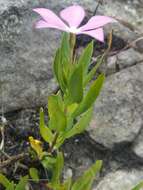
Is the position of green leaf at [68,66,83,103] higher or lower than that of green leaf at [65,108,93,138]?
higher

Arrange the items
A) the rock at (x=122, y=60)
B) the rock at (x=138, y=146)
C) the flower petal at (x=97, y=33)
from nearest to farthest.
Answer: the flower petal at (x=97, y=33) < the rock at (x=138, y=146) < the rock at (x=122, y=60)

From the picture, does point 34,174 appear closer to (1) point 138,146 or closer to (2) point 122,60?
(1) point 138,146

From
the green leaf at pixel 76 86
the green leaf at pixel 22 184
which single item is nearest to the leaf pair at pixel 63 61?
the green leaf at pixel 76 86

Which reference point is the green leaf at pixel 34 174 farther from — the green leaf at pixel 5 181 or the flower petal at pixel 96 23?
the flower petal at pixel 96 23

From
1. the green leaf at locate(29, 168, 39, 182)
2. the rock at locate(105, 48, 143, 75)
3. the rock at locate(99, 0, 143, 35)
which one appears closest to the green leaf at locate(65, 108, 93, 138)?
the green leaf at locate(29, 168, 39, 182)

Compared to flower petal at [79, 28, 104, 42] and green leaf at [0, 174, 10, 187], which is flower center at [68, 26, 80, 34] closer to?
flower petal at [79, 28, 104, 42]

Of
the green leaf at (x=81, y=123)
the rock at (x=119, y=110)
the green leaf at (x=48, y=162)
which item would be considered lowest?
the green leaf at (x=48, y=162)

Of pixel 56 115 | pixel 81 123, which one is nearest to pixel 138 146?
pixel 81 123
